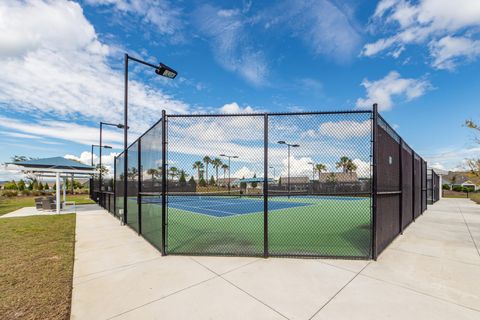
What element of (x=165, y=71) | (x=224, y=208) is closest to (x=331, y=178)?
(x=165, y=71)

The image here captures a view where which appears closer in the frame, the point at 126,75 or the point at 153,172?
the point at 153,172

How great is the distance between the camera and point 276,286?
3.55m

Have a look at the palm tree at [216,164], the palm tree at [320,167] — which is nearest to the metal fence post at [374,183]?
the palm tree at [320,167]

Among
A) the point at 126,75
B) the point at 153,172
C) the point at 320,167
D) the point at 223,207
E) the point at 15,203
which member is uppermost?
the point at 126,75

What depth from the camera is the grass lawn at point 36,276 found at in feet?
9.75

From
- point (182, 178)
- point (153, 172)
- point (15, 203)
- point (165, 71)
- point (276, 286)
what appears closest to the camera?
point (276, 286)

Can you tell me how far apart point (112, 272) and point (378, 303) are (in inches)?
168

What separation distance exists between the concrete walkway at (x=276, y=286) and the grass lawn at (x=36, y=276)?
0.18m

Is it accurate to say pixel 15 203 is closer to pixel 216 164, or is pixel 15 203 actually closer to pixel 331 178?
pixel 216 164

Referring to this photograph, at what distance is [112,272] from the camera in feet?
13.9

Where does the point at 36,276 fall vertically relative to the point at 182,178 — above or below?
below

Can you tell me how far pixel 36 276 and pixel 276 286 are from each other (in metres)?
4.00

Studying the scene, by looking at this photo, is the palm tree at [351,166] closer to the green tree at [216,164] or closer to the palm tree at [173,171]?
the green tree at [216,164]

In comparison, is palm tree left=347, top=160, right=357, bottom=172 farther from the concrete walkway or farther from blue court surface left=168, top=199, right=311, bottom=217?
blue court surface left=168, top=199, right=311, bottom=217
